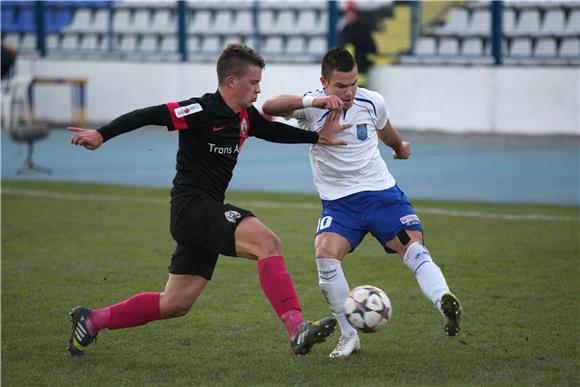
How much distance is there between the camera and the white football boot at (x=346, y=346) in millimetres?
5723

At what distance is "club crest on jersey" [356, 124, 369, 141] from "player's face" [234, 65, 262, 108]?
31.0 inches

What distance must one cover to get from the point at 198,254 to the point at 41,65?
65.1 ft

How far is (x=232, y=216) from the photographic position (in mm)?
5340

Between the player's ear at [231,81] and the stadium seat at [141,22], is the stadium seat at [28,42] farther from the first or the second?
the player's ear at [231,81]

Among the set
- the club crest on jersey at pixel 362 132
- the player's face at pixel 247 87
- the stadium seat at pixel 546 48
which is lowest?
the club crest on jersey at pixel 362 132

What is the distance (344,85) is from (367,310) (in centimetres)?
140

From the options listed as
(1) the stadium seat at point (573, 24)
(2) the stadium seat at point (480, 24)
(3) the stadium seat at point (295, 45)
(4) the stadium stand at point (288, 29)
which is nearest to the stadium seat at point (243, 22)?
(4) the stadium stand at point (288, 29)

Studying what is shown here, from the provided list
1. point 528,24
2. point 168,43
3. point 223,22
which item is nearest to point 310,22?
point 223,22

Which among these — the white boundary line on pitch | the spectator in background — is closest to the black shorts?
the white boundary line on pitch

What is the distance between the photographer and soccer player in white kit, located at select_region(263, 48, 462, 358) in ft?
18.8

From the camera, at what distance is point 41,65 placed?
24.3m

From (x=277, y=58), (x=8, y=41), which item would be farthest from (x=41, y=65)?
(x=277, y=58)

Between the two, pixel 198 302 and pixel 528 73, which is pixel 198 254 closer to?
pixel 198 302

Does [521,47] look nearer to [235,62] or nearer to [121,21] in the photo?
[121,21]
